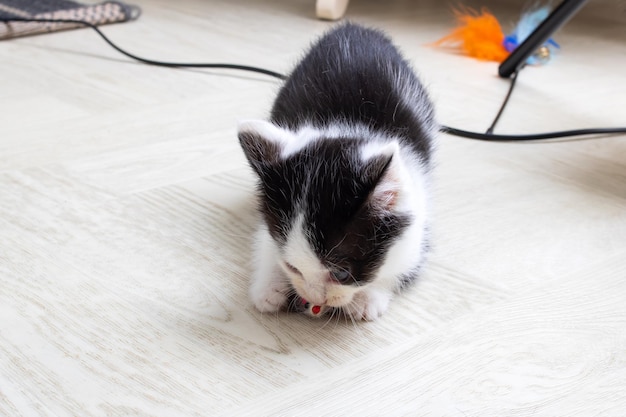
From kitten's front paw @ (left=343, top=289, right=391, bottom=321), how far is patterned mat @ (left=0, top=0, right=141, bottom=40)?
1.99 metres

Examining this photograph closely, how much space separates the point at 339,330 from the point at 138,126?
962mm

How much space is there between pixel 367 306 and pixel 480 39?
68.5 inches

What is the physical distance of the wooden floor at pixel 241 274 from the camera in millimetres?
819

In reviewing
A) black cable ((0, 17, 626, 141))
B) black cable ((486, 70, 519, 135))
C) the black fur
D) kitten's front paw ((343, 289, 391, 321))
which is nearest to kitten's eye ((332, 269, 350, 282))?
kitten's front paw ((343, 289, 391, 321))

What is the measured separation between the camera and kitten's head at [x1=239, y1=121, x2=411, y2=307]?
2.75 feet

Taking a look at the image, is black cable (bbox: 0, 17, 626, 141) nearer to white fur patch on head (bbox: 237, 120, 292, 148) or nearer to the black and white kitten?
the black and white kitten

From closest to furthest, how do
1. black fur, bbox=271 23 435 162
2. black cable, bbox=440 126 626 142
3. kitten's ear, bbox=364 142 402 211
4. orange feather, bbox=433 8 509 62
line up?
kitten's ear, bbox=364 142 402 211
black fur, bbox=271 23 435 162
black cable, bbox=440 126 626 142
orange feather, bbox=433 8 509 62

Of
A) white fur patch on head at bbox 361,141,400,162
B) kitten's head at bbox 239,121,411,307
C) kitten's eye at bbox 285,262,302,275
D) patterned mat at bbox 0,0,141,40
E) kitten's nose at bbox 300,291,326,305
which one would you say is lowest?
patterned mat at bbox 0,0,141,40

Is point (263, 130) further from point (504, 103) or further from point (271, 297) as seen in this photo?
point (504, 103)

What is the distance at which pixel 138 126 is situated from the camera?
170 cm

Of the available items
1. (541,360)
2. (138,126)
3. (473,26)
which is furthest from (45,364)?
(473,26)

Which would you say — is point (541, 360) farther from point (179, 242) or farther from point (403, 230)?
point (179, 242)

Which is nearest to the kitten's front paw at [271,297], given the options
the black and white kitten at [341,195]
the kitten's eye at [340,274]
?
the black and white kitten at [341,195]

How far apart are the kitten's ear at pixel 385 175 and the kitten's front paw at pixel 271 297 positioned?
0.72 ft
